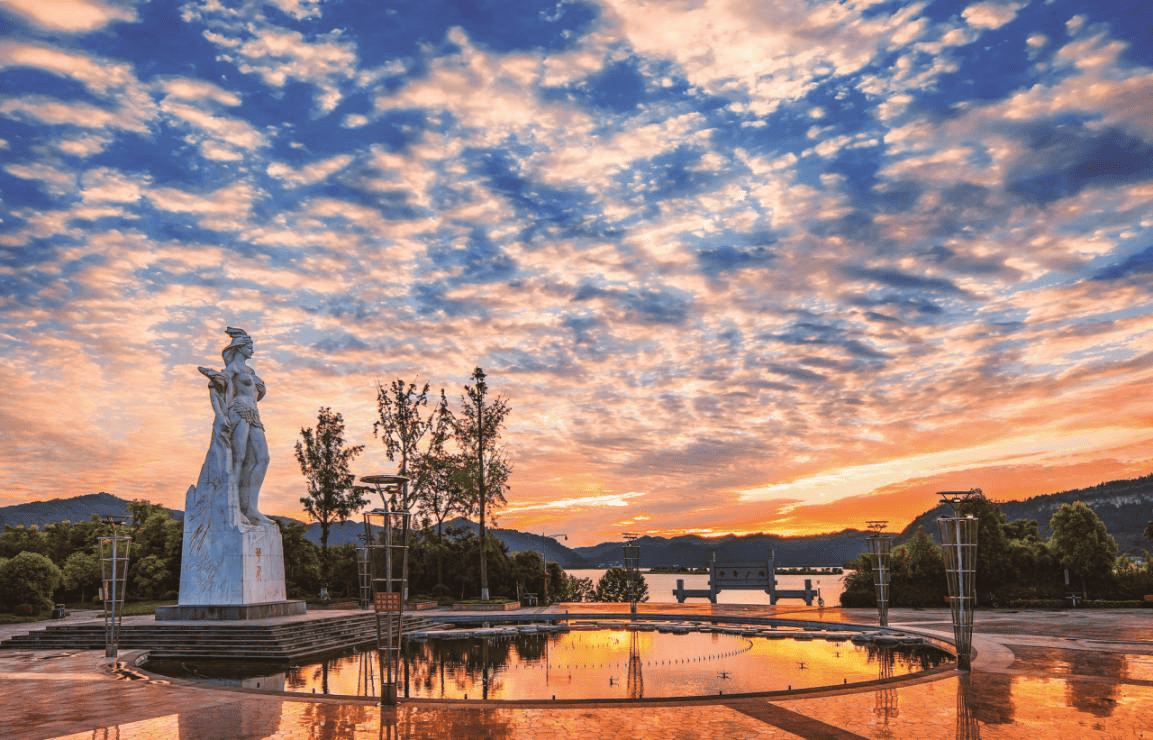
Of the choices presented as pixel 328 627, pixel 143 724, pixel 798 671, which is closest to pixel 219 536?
pixel 328 627

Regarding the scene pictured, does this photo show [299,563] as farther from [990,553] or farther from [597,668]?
[990,553]

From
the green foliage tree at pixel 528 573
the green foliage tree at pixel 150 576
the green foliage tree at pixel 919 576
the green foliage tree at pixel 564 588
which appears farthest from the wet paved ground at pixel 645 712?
the green foliage tree at pixel 564 588

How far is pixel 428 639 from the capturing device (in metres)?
30.8

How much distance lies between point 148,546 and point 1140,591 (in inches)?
2096

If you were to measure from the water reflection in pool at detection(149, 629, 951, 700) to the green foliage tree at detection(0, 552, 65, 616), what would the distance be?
2134 cm

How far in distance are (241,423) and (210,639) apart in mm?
9226

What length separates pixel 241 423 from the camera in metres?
32.4

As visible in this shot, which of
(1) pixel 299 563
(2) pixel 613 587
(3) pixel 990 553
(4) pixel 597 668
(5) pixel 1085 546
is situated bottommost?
(2) pixel 613 587

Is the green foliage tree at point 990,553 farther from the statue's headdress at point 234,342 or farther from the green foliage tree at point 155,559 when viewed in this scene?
the green foliage tree at point 155,559

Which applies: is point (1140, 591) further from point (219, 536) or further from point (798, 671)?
point (219, 536)

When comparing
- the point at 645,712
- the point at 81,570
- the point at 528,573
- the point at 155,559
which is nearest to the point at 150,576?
the point at 155,559

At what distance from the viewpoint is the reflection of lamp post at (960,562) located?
65.3 ft

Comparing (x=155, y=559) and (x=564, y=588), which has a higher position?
(x=155, y=559)

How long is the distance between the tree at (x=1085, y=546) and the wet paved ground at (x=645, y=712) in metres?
22.3
